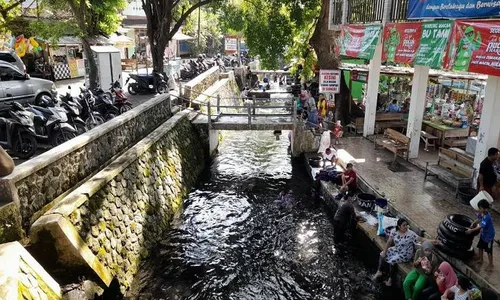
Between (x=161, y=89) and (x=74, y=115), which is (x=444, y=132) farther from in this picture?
(x=161, y=89)

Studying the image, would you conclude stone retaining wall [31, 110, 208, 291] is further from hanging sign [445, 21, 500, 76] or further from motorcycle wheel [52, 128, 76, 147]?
hanging sign [445, 21, 500, 76]

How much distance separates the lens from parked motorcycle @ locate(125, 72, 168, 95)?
1942 centimetres

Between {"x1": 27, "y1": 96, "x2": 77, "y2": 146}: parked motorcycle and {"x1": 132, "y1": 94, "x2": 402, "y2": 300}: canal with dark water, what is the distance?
398 centimetres

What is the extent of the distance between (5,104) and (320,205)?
1080 cm

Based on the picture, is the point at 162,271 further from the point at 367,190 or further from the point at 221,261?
the point at 367,190

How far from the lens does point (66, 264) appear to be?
696cm

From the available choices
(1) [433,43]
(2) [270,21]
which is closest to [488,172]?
(1) [433,43]

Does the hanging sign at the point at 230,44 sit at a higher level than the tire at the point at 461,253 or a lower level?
higher

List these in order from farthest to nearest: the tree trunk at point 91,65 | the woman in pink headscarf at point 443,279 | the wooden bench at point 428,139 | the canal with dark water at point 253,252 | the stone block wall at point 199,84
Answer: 1. the stone block wall at point 199,84
2. the tree trunk at point 91,65
3. the wooden bench at point 428,139
4. the canal with dark water at point 253,252
5. the woman in pink headscarf at point 443,279

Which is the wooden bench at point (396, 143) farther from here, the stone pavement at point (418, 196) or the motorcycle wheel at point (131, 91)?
the motorcycle wheel at point (131, 91)

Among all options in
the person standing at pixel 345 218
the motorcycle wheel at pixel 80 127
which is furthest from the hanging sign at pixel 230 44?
the person standing at pixel 345 218

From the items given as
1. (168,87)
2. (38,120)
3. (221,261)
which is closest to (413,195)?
(221,261)

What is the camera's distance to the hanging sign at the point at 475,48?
26.6 ft

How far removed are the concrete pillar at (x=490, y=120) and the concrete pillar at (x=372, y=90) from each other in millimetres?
5702
